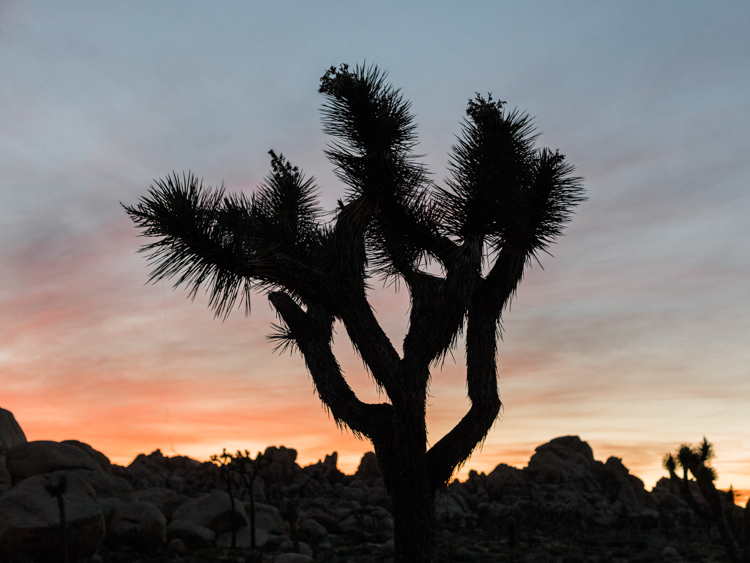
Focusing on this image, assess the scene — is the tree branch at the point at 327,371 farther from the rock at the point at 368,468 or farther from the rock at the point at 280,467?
the rock at the point at 368,468

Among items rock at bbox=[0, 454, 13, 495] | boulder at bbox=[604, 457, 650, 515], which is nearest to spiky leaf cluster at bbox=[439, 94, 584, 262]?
rock at bbox=[0, 454, 13, 495]

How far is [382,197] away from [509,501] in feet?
169

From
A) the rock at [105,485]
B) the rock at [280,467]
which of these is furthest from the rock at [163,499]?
the rock at [280,467]

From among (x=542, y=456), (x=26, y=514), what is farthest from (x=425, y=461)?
(x=542, y=456)

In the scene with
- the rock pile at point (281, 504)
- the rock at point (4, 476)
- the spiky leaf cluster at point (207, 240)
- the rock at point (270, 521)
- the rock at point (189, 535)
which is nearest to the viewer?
the spiky leaf cluster at point (207, 240)

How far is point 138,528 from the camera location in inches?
977

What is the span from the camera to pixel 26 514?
67.8 feet

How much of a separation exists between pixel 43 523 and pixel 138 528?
16.3 ft

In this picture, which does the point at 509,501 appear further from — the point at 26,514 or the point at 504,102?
the point at 504,102

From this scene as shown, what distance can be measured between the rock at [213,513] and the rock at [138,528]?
3.20 meters

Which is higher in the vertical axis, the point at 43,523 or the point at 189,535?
the point at 43,523

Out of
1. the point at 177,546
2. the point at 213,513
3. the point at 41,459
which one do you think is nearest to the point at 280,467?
the point at 41,459

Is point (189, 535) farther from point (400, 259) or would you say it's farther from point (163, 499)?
point (400, 259)

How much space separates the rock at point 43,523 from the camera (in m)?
20.0
